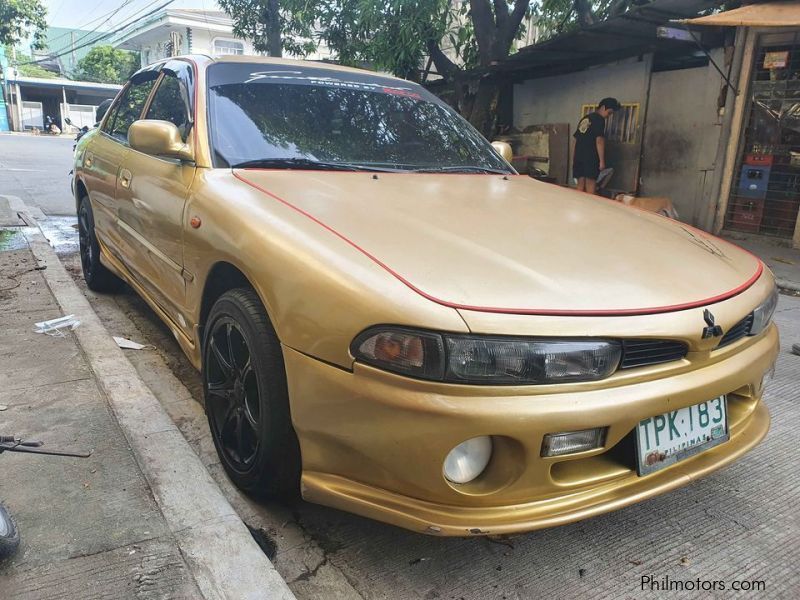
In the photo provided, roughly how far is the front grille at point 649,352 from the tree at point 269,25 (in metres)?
11.5

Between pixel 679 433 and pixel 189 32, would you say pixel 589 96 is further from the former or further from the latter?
pixel 189 32

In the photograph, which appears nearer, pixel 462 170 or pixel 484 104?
pixel 462 170

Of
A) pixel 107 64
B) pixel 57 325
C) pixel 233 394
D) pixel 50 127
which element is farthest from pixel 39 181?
pixel 107 64

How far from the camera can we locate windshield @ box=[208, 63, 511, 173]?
2.75 metres

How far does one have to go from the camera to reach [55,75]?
185 feet

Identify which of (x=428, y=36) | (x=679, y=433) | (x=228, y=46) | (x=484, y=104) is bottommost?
(x=679, y=433)

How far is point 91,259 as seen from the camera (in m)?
4.68

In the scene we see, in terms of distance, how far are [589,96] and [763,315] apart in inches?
339

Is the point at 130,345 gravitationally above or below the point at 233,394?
below

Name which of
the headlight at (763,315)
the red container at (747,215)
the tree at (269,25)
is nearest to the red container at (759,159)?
the red container at (747,215)

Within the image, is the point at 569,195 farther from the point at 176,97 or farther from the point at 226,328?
the point at 176,97

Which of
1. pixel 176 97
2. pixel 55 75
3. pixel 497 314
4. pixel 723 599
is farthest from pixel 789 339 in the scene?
pixel 55 75

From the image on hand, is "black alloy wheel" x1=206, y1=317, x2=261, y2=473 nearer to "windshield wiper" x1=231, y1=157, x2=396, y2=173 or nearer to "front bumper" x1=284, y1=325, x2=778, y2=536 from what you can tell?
"front bumper" x1=284, y1=325, x2=778, y2=536

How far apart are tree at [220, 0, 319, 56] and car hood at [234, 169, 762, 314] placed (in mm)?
10458
